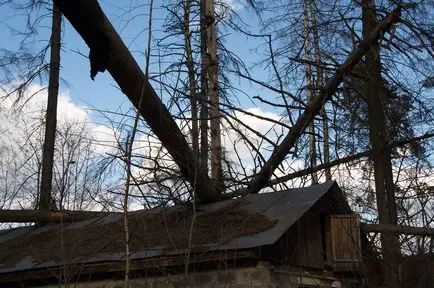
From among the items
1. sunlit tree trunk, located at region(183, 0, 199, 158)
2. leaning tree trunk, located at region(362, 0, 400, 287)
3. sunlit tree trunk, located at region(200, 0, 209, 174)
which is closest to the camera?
sunlit tree trunk, located at region(183, 0, 199, 158)

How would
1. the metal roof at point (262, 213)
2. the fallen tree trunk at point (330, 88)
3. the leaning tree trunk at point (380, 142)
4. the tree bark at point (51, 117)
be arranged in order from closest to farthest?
the metal roof at point (262, 213)
the fallen tree trunk at point (330, 88)
the leaning tree trunk at point (380, 142)
the tree bark at point (51, 117)

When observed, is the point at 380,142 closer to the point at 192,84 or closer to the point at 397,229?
the point at 397,229

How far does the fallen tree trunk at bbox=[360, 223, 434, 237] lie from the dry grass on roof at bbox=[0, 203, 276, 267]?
303 cm

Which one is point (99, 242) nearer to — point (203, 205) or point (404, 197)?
point (203, 205)

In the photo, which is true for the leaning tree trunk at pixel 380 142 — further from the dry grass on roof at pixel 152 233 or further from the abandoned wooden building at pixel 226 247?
the dry grass on roof at pixel 152 233

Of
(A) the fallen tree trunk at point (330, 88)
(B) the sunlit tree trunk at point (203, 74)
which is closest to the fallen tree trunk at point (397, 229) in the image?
(A) the fallen tree trunk at point (330, 88)

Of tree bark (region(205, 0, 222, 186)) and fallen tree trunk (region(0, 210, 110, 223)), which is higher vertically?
tree bark (region(205, 0, 222, 186))

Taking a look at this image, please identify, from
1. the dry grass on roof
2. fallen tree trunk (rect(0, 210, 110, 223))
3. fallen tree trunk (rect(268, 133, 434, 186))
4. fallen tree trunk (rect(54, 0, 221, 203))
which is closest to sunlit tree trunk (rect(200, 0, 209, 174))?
fallen tree trunk (rect(268, 133, 434, 186))

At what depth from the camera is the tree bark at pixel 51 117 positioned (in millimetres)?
16844

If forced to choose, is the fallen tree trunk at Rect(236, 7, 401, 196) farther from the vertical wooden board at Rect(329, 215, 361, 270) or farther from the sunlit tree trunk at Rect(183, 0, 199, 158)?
the vertical wooden board at Rect(329, 215, 361, 270)

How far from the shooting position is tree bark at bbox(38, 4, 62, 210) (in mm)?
16844

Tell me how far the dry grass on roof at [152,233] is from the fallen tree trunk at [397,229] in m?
3.03

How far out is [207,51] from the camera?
15.9 meters

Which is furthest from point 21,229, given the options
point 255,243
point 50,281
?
point 255,243
